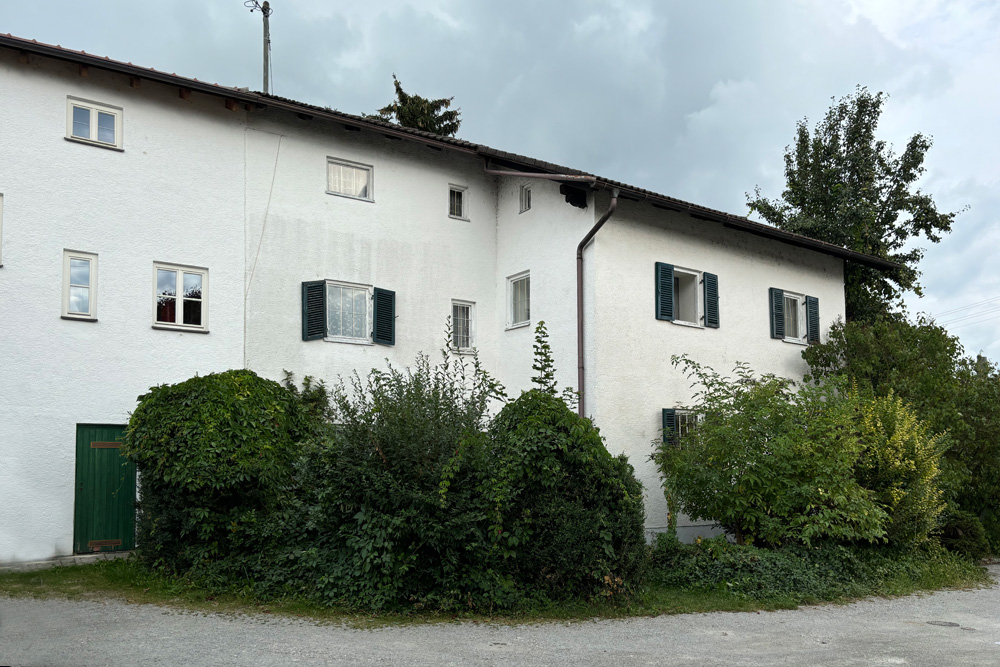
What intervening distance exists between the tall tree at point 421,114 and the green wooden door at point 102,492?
54.8 feet

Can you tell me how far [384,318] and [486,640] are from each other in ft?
27.3

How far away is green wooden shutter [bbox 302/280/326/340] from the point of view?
14.5 meters

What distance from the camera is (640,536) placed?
9.80m

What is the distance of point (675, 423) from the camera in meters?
15.5

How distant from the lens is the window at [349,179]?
50.6ft

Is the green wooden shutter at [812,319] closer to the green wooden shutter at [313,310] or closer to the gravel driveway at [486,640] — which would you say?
the gravel driveway at [486,640]

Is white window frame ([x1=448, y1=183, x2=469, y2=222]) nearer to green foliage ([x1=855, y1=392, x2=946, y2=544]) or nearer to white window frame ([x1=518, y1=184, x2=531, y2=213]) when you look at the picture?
white window frame ([x1=518, y1=184, x2=531, y2=213])

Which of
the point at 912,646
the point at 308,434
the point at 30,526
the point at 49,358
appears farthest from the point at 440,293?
the point at 912,646

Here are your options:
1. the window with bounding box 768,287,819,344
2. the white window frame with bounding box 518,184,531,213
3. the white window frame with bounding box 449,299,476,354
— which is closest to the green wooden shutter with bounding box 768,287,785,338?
the window with bounding box 768,287,819,344

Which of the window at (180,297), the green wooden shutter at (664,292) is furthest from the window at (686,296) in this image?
the window at (180,297)

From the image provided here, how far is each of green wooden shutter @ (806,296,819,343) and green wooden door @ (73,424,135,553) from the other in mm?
14299

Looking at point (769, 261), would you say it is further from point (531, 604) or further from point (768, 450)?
point (531, 604)

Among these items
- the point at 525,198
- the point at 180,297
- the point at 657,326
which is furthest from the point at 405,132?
the point at 657,326

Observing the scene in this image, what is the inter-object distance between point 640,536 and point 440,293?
7.86 m
